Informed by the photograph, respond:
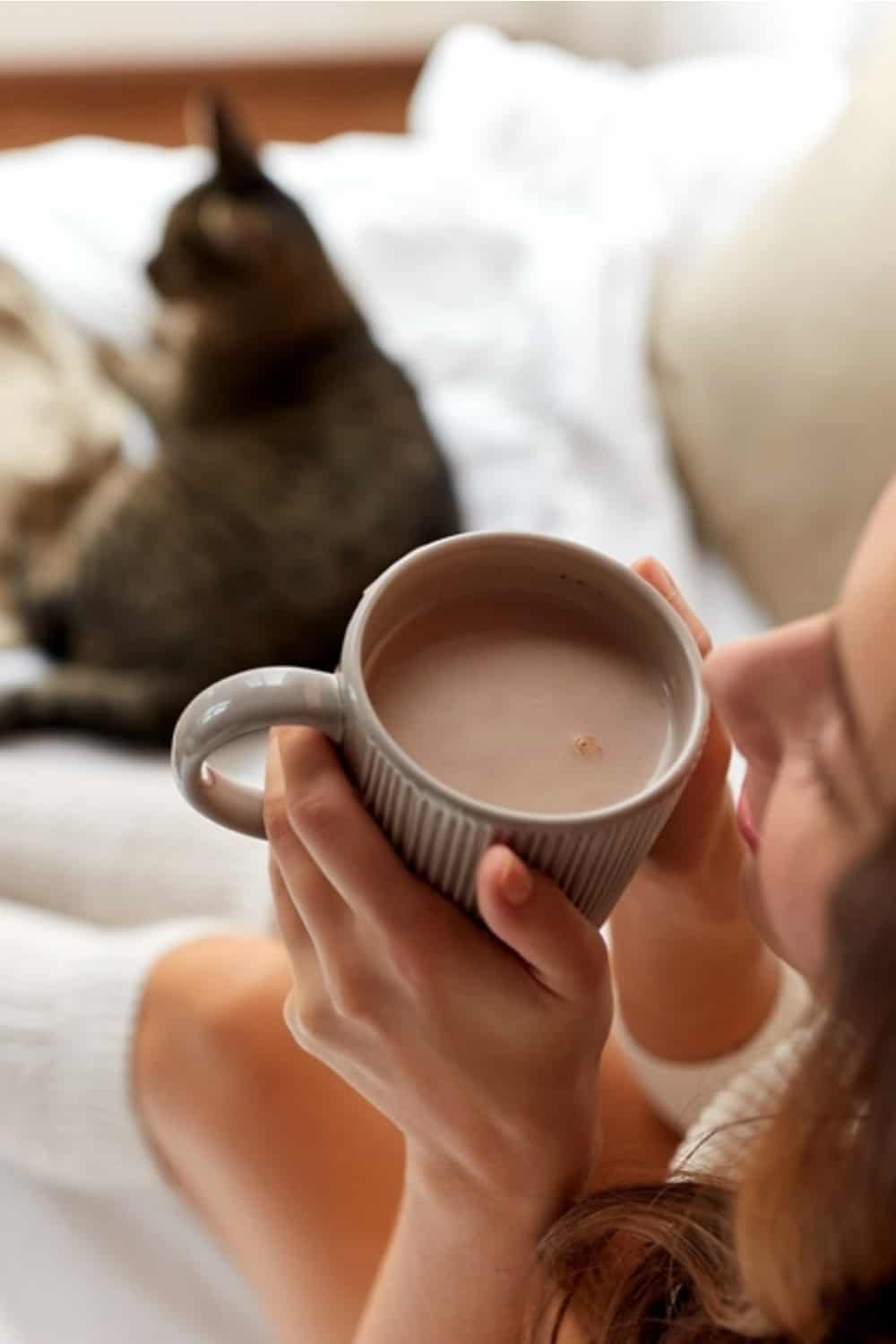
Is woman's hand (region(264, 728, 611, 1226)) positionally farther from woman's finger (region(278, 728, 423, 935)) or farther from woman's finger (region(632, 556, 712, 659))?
woman's finger (region(632, 556, 712, 659))

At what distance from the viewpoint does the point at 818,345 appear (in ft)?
3.17

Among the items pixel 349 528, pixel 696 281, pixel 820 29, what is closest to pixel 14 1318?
pixel 349 528

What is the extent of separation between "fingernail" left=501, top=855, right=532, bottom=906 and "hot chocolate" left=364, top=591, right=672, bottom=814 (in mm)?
25

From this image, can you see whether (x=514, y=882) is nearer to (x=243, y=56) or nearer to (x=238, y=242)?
(x=238, y=242)

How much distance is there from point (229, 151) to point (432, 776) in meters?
1.07

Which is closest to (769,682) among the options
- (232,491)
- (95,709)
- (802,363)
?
(802,363)

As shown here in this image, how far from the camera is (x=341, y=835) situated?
1.55ft

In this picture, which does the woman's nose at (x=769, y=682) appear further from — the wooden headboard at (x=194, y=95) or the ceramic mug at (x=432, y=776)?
the wooden headboard at (x=194, y=95)

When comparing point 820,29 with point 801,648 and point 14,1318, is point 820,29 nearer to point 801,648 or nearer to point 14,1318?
point 801,648

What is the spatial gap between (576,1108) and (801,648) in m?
0.23

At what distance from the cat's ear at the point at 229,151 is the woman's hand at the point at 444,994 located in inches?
38.7

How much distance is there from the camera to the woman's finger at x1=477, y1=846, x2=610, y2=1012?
0.44m

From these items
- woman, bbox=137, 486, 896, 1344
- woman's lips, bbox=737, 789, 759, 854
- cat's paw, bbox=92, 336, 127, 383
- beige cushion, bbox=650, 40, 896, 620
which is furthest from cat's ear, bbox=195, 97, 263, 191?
woman's lips, bbox=737, 789, 759, 854

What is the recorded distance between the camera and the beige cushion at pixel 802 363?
0.93m
